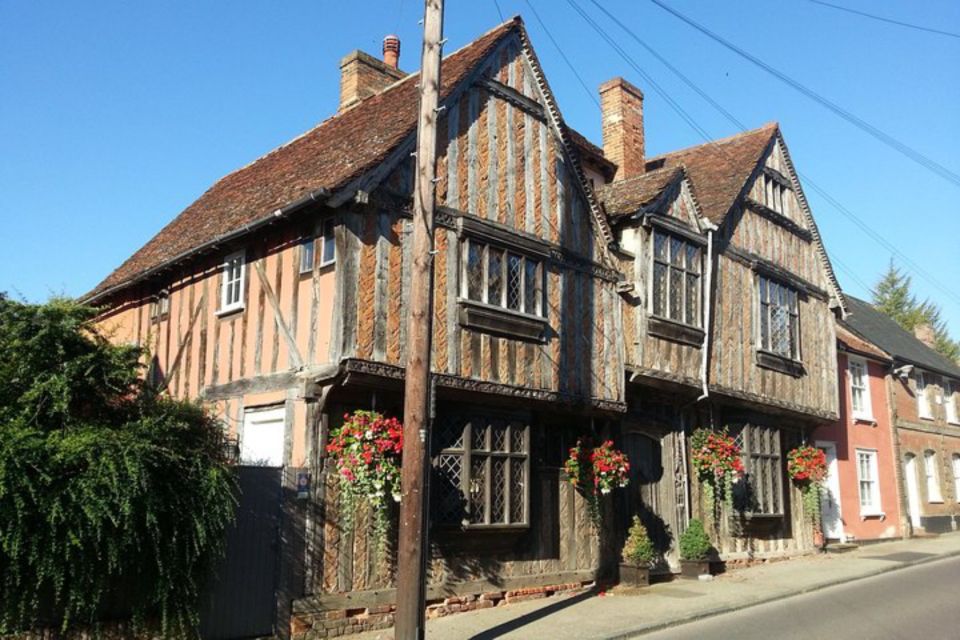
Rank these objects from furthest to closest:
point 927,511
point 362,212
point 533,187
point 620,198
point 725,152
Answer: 1. point 927,511
2. point 725,152
3. point 620,198
4. point 533,187
5. point 362,212

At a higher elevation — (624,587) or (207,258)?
(207,258)

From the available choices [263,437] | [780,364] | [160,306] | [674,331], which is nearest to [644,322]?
[674,331]

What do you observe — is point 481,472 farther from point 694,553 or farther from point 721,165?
point 721,165

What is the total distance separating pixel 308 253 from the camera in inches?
461

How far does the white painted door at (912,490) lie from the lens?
84.6 ft

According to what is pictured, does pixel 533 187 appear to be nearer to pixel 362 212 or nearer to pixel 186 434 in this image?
pixel 362 212

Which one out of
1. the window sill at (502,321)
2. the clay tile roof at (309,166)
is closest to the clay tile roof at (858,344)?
the window sill at (502,321)

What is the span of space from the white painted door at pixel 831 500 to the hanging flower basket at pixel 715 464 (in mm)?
6240

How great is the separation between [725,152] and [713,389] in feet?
22.2

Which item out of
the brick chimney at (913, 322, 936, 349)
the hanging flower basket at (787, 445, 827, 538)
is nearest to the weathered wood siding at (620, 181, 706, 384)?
the hanging flower basket at (787, 445, 827, 538)

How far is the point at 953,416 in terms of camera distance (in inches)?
1150

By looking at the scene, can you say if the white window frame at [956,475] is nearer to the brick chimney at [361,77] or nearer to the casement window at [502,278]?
the casement window at [502,278]

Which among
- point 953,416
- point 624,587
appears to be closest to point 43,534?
point 624,587

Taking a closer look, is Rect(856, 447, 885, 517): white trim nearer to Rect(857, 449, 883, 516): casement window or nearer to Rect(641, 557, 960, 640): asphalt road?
Rect(857, 449, 883, 516): casement window
